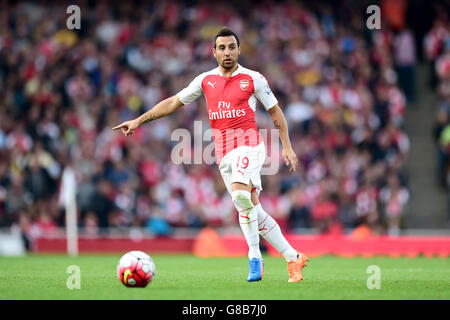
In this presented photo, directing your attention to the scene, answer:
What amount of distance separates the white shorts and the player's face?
1015mm

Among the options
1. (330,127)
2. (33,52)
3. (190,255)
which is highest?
(33,52)

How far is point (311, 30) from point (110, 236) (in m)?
8.42

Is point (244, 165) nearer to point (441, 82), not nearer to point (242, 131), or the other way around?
point (242, 131)

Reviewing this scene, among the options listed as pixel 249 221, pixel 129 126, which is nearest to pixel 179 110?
pixel 129 126

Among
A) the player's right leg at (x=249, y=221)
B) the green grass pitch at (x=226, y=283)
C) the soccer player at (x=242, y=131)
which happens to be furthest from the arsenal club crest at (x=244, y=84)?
the green grass pitch at (x=226, y=283)

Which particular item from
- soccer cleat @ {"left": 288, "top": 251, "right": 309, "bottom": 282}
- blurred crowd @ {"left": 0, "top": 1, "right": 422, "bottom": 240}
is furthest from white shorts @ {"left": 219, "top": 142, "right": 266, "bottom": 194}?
blurred crowd @ {"left": 0, "top": 1, "right": 422, "bottom": 240}

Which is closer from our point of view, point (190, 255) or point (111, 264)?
point (111, 264)

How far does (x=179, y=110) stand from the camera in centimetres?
2275

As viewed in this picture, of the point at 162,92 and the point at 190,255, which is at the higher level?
the point at 162,92

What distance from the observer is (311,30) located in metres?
24.2

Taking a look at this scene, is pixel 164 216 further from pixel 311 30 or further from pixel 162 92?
pixel 311 30

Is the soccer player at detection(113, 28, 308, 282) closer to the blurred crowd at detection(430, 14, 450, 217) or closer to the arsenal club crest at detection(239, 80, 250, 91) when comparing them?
the arsenal club crest at detection(239, 80, 250, 91)

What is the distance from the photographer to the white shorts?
10.2m
